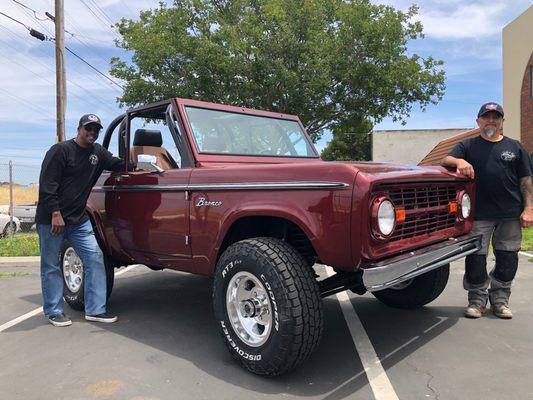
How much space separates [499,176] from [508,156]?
205mm

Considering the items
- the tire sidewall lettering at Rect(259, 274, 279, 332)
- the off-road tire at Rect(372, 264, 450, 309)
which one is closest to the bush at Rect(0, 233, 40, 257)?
the off-road tire at Rect(372, 264, 450, 309)

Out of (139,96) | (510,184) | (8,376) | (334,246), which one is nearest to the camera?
(334,246)

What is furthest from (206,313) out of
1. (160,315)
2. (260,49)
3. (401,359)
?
(260,49)

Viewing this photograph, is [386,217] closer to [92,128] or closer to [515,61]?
[92,128]

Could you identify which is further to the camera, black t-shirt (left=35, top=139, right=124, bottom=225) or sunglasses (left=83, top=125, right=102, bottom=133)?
sunglasses (left=83, top=125, right=102, bottom=133)

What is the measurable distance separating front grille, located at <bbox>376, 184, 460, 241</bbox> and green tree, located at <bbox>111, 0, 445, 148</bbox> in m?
12.2

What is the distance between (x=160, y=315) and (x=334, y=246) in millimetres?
2543

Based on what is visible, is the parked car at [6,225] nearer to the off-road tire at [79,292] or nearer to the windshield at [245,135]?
the off-road tire at [79,292]

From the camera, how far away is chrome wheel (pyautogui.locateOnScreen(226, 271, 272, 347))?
3.29 metres

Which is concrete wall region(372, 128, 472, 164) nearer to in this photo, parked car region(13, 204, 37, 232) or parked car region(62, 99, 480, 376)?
parked car region(13, 204, 37, 232)

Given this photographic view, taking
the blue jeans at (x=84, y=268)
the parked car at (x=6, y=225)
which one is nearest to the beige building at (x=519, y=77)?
the blue jeans at (x=84, y=268)

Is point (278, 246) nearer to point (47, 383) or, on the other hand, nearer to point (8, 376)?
point (47, 383)

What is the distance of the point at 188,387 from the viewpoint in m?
3.14

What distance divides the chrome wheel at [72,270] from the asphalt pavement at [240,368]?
0.28 meters
